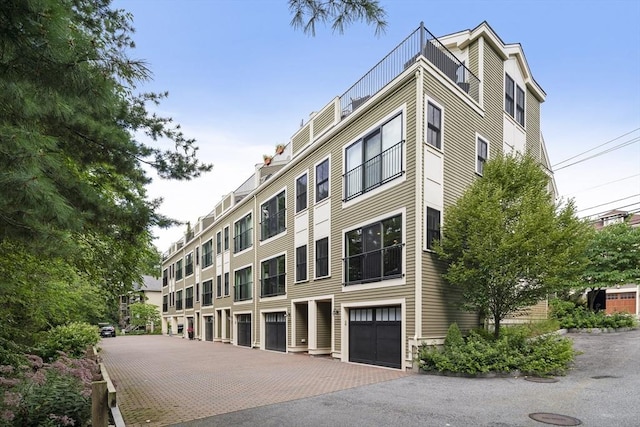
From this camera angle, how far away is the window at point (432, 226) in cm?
1328

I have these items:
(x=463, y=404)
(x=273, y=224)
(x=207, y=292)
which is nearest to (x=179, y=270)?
(x=207, y=292)

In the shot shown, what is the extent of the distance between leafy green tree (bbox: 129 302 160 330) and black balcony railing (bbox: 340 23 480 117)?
50046mm

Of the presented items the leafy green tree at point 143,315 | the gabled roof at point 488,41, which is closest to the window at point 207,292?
the gabled roof at point 488,41

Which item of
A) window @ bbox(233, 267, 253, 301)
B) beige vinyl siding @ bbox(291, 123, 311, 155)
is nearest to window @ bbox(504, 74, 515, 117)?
beige vinyl siding @ bbox(291, 123, 311, 155)

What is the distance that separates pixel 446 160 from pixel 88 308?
21.4 metres

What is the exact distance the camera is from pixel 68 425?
6.75m

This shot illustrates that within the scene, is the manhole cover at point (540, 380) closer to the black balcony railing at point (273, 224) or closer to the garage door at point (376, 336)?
the garage door at point (376, 336)

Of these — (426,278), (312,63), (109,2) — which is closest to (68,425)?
(109,2)

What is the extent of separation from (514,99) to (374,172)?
7.85 meters

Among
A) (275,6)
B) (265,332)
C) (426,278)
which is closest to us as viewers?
(275,6)

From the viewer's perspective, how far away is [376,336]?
1442 cm

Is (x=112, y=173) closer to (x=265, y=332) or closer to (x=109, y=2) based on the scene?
(x=109, y=2)

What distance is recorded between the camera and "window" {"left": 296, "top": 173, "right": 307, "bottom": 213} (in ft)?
65.8

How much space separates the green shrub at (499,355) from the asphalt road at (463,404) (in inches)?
16.7
